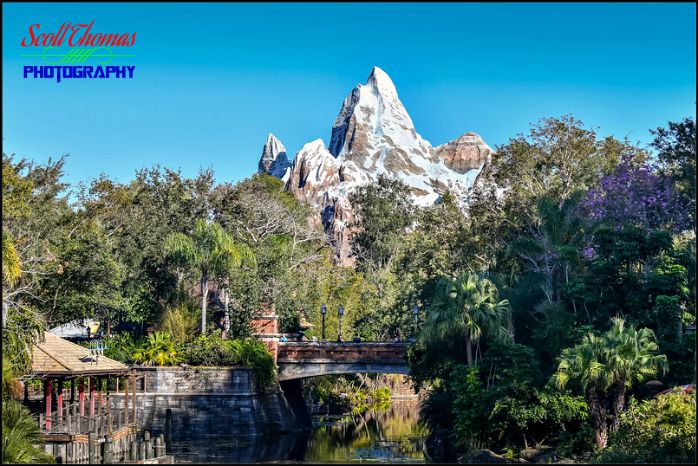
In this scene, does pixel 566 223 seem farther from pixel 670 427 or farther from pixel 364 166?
pixel 364 166

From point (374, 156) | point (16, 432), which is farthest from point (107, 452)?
point (374, 156)

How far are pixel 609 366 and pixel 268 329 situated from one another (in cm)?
2429

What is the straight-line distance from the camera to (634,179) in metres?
43.5

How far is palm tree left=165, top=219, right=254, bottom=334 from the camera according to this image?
4922 cm

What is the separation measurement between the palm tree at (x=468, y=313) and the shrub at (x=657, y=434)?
8.14 meters

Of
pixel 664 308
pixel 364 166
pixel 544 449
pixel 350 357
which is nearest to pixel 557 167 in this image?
pixel 350 357

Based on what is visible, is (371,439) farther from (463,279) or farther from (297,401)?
(463,279)

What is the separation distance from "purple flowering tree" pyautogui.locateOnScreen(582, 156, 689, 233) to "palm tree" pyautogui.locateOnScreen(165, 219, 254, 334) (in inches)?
751

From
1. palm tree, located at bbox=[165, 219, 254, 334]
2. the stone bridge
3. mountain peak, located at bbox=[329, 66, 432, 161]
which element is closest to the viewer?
the stone bridge

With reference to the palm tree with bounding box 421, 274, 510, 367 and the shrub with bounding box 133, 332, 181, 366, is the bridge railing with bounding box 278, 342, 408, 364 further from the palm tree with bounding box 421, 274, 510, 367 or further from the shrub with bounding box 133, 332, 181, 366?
the palm tree with bounding box 421, 274, 510, 367

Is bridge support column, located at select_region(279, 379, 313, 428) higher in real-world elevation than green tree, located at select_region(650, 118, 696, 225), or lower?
lower

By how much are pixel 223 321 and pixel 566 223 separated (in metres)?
19.6

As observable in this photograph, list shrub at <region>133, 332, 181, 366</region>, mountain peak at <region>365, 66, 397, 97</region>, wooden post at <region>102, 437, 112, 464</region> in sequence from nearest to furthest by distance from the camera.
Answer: wooden post at <region>102, 437, 112, 464</region>
shrub at <region>133, 332, 181, 366</region>
mountain peak at <region>365, 66, 397, 97</region>

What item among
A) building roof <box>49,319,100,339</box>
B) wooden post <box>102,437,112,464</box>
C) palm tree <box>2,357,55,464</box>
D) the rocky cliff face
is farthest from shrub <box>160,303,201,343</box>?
the rocky cliff face
